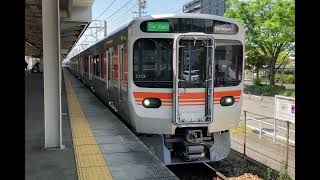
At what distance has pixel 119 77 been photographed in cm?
866

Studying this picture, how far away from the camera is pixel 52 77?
707cm

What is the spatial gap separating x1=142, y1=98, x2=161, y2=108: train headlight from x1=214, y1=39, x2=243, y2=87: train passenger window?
1127mm

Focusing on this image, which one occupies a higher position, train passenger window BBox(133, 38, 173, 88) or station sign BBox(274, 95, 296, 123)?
train passenger window BBox(133, 38, 173, 88)

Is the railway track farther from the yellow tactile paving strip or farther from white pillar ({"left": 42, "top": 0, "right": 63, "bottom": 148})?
white pillar ({"left": 42, "top": 0, "right": 63, "bottom": 148})

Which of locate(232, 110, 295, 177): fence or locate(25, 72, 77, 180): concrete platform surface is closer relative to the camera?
locate(25, 72, 77, 180): concrete platform surface

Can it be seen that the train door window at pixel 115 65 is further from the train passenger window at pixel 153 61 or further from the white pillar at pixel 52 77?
the white pillar at pixel 52 77

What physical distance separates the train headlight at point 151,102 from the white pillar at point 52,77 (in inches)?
60.8

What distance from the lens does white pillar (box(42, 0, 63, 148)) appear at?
682 cm

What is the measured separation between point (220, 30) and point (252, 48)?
972 inches

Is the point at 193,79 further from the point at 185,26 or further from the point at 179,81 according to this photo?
the point at 185,26

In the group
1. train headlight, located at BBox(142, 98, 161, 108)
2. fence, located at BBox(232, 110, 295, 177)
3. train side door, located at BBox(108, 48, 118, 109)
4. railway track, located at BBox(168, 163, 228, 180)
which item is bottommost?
fence, located at BBox(232, 110, 295, 177)

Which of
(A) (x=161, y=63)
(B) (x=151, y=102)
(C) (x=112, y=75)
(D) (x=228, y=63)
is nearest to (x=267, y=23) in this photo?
(C) (x=112, y=75)

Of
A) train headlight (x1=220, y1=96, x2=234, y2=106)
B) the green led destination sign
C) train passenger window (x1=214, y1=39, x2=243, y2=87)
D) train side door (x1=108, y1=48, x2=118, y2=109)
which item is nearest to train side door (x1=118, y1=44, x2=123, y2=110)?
train side door (x1=108, y1=48, x2=118, y2=109)
